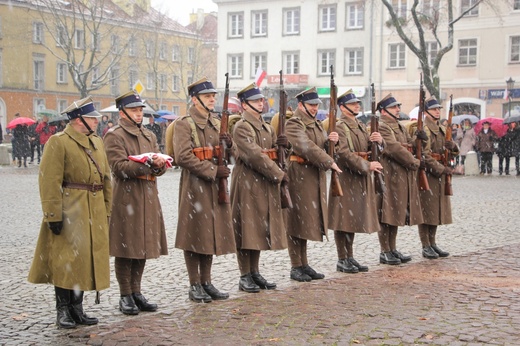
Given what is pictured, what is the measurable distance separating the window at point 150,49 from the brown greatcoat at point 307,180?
45.6m

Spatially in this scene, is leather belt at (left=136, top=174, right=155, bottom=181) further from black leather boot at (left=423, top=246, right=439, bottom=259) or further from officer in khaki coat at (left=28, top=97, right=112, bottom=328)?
black leather boot at (left=423, top=246, right=439, bottom=259)

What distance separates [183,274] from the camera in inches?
364

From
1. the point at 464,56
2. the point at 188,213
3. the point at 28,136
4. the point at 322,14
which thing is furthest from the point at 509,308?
the point at 322,14

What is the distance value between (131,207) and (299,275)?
2408 mm

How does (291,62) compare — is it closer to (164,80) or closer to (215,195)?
(164,80)

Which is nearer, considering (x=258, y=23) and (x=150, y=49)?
(x=258, y=23)

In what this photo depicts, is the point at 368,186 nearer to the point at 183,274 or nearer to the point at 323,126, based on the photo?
the point at 323,126

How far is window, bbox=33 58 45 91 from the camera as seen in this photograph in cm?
5822

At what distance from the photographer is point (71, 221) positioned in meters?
6.77

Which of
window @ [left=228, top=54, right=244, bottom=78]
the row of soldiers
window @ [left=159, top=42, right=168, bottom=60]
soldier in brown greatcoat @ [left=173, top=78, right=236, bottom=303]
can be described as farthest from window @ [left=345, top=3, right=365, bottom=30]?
soldier in brown greatcoat @ [left=173, top=78, right=236, bottom=303]

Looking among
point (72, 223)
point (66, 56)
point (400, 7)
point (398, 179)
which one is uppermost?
point (400, 7)

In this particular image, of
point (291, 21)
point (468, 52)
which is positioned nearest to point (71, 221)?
point (468, 52)

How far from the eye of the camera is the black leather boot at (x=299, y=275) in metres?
8.83

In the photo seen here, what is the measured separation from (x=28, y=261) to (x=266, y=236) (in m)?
3.49
